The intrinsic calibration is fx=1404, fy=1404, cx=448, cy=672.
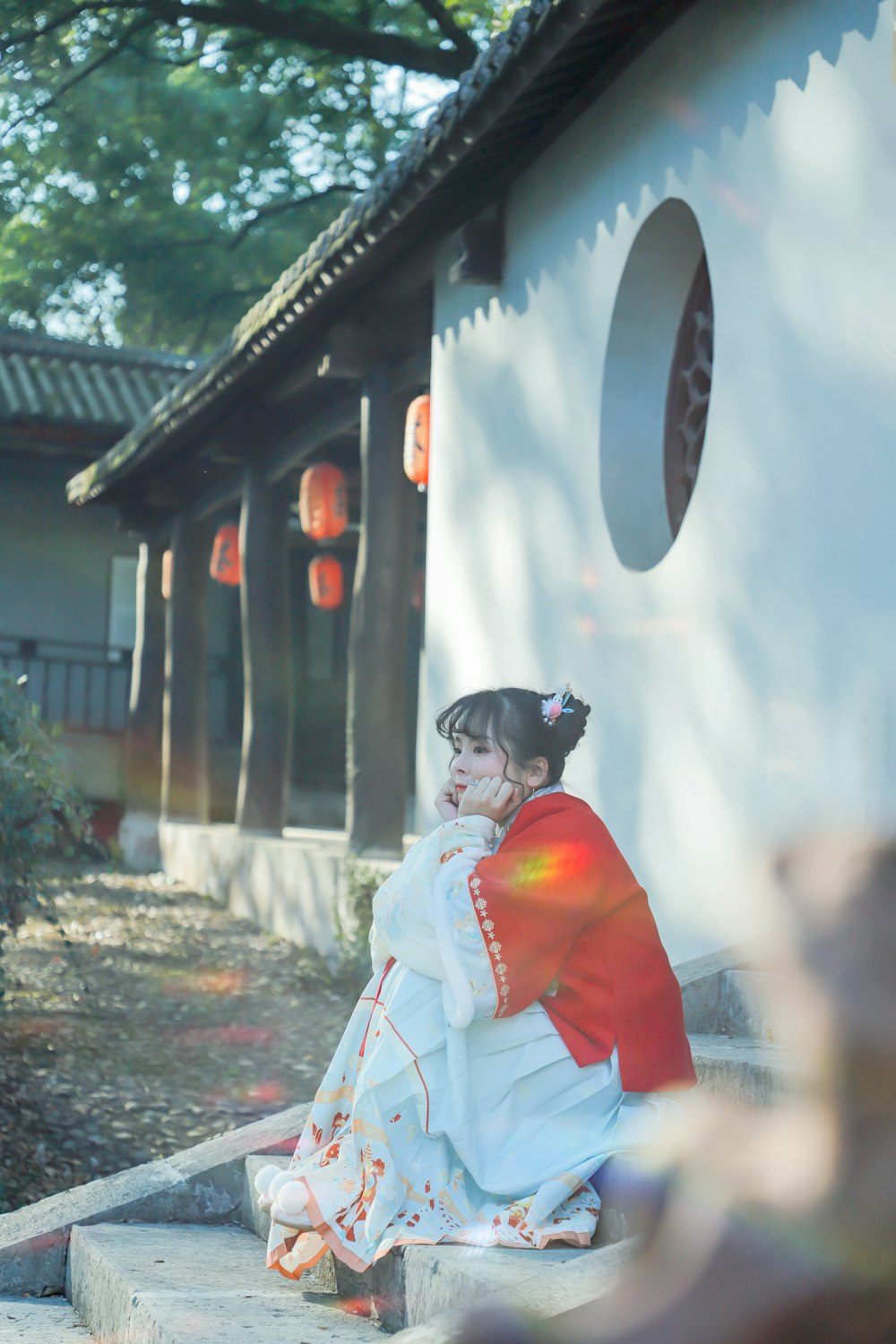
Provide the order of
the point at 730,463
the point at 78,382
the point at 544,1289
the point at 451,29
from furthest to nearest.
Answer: the point at 78,382 < the point at 451,29 < the point at 730,463 < the point at 544,1289

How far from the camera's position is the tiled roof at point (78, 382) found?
1428cm

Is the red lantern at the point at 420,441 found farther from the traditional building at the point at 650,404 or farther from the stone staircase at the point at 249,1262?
the stone staircase at the point at 249,1262

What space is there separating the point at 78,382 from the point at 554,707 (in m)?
13.3

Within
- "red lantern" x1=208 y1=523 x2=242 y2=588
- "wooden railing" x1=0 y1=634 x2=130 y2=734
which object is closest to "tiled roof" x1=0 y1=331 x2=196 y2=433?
"wooden railing" x1=0 y1=634 x2=130 y2=734

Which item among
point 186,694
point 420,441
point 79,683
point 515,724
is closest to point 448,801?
point 515,724

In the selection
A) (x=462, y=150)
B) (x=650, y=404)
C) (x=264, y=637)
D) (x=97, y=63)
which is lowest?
(x=264, y=637)

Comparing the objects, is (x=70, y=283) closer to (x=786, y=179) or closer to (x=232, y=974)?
(x=232, y=974)

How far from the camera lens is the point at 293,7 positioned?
1258 centimetres

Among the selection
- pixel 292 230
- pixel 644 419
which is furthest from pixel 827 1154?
pixel 292 230

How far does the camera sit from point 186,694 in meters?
12.5

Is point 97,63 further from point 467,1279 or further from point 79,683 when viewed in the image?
point 467,1279

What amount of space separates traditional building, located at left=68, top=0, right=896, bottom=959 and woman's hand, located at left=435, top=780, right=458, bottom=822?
936 millimetres

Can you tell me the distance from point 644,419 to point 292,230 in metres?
13.2

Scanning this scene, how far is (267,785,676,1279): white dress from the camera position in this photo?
2.61m
